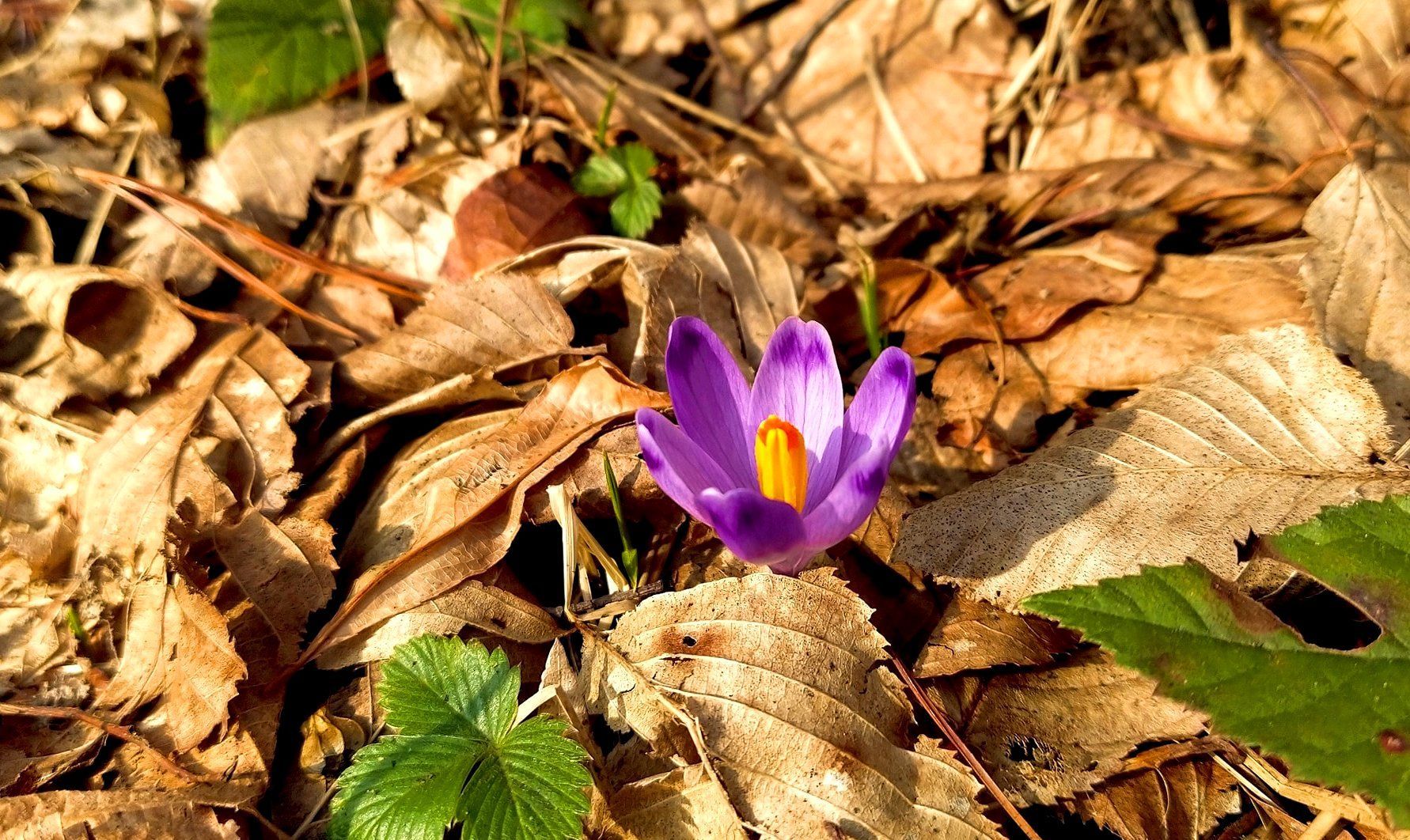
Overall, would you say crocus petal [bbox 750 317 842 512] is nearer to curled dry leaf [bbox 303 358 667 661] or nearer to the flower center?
the flower center

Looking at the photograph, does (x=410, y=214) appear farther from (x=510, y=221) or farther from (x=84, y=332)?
(x=84, y=332)

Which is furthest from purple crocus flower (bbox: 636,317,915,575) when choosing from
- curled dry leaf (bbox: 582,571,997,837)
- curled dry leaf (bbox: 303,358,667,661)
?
curled dry leaf (bbox: 303,358,667,661)

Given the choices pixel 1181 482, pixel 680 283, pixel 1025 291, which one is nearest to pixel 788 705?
pixel 1181 482

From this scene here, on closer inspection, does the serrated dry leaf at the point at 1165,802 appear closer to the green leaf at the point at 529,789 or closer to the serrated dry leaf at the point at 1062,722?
the serrated dry leaf at the point at 1062,722

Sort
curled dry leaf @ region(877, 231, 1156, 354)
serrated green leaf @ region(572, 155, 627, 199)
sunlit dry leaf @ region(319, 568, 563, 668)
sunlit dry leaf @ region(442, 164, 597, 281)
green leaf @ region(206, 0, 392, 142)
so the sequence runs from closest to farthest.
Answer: sunlit dry leaf @ region(319, 568, 563, 668)
curled dry leaf @ region(877, 231, 1156, 354)
sunlit dry leaf @ region(442, 164, 597, 281)
serrated green leaf @ region(572, 155, 627, 199)
green leaf @ region(206, 0, 392, 142)

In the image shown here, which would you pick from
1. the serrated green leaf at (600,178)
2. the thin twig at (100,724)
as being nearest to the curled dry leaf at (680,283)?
the serrated green leaf at (600,178)

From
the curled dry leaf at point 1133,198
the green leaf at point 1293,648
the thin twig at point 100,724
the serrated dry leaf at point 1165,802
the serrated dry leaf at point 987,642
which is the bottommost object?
the thin twig at point 100,724
